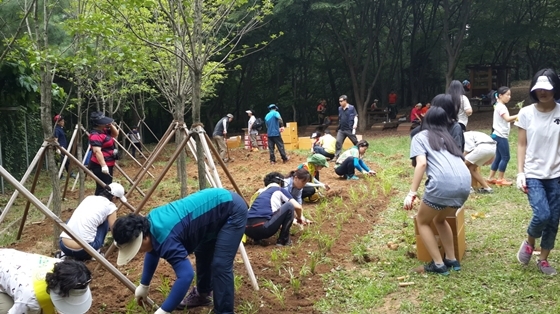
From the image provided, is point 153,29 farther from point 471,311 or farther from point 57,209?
point 471,311

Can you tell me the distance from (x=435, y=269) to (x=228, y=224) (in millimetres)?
1997

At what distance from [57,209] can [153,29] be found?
116 inches

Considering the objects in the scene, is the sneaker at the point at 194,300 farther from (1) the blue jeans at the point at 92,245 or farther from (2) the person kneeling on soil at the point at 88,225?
(1) the blue jeans at the point at 92,245

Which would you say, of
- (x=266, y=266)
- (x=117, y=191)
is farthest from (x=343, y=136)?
(x=266, y=266)

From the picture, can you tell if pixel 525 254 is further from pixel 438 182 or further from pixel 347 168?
pixel 347 168

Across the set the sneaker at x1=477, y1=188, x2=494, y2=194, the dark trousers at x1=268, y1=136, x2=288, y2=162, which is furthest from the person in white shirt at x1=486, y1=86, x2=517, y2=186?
the dark trousers at x1=268, y1=136, x2=288, y2=162

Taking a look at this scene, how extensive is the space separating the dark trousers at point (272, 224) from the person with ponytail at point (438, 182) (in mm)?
1478

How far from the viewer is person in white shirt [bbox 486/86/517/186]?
7.38 metres

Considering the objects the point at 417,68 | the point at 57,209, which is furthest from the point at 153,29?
the point at 417,68

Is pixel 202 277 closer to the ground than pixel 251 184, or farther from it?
farther from it

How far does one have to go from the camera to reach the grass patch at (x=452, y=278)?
12.5 ft

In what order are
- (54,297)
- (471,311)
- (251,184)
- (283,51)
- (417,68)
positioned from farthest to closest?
(417,68) → (283,51) → (251,184) → (471,311) → (54,297)

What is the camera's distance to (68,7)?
27.0 ft

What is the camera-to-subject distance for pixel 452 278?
4.26m
